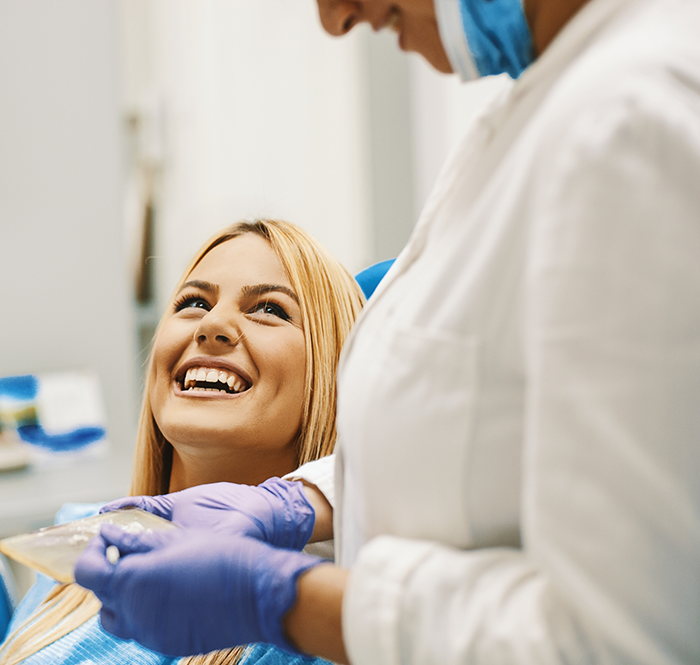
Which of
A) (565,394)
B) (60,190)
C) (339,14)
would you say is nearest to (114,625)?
(565,394)

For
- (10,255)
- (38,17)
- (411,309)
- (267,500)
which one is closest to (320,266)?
(267,500)

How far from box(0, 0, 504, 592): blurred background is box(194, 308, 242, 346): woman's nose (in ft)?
2.47

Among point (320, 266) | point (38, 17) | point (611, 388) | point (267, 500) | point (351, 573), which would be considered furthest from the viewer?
point (38, 17)

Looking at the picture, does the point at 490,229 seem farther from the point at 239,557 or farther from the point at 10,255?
the point at 10,255

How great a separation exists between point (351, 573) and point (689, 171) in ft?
1.37

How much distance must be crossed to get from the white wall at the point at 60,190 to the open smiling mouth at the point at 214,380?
4.84 feet

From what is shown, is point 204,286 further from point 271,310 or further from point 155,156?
point 155,156

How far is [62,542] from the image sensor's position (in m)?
0.86

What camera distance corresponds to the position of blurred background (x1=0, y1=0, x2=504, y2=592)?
2.55 metres

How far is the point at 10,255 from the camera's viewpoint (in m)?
2.56

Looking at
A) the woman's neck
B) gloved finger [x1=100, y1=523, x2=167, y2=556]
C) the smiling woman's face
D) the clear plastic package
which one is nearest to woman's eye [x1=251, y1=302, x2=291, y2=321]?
the smiling woman's face

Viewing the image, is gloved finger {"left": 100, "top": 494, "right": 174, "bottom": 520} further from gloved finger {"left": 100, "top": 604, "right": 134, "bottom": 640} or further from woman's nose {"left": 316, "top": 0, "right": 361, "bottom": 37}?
woman's nose {"left": 316, "top": 0, "right": 361, "bottom": 37}

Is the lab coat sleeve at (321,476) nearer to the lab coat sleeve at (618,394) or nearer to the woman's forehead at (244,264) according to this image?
the woman's forehead at (244,264)

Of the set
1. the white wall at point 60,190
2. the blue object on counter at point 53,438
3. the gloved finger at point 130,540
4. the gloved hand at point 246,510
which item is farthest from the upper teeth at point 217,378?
the white wall at point 60,190
